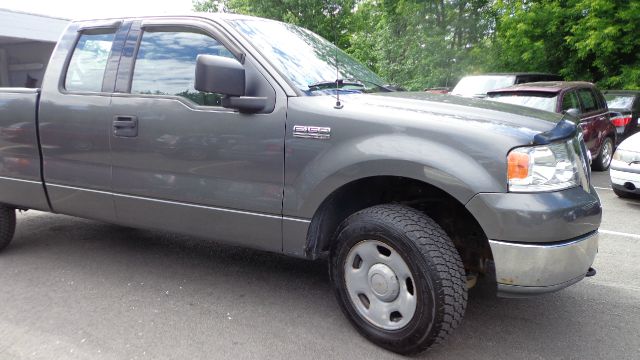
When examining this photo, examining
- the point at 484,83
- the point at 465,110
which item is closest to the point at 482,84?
the point at 484,83

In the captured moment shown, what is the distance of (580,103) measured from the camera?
8617mm

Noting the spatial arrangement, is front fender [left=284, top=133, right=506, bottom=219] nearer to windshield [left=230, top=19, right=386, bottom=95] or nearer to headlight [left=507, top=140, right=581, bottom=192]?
headlight [left=507, top=140, right=581, bottom=192]

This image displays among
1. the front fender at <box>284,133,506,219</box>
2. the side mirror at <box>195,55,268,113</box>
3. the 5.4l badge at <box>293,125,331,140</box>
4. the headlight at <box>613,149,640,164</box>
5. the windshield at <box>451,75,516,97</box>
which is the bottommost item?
the headlight at <box>613,149,640,164</box>

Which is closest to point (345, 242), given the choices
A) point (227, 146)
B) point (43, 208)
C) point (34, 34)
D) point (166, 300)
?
point (227, 146)

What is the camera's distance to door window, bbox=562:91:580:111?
26.5 feet

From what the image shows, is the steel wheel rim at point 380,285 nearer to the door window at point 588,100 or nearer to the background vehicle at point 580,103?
the background vehicle at point 580,103

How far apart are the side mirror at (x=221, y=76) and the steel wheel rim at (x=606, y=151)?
8.74m

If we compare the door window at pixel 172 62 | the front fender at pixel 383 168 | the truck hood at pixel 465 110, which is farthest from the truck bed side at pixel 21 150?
the truck hood at pixel 465 110

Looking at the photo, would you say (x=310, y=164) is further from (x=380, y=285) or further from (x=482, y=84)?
(x=482, y=84)

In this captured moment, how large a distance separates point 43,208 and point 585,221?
3.78 metres

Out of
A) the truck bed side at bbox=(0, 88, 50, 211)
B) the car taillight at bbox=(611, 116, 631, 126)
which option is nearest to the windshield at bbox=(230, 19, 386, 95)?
the truck bed side at bbox=(0, 88, 50, 211)

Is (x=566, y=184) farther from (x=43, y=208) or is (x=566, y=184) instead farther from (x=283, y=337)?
(x=43, y=208)

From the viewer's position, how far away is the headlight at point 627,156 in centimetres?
650

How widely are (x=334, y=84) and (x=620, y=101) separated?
10.6m
